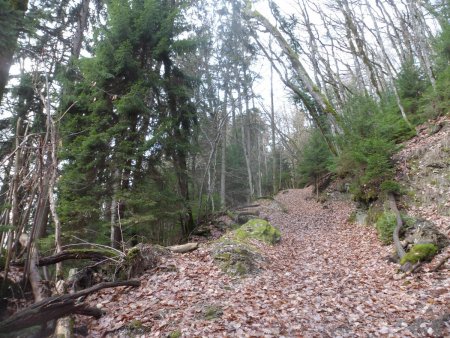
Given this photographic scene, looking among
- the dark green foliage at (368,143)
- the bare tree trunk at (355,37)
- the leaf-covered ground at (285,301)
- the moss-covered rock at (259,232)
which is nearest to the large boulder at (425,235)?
the leaf-covered ground at (285,301)

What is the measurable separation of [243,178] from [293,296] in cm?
2267

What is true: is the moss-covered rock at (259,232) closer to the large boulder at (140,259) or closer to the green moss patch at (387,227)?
the large boulder at (140,259)

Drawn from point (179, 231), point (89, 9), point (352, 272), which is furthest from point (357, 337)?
point (89, 9)

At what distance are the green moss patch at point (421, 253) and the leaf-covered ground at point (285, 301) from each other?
42 centimetres

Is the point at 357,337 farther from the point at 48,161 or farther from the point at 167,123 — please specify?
the point at 167,123

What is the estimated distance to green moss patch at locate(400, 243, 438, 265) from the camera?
6508mm

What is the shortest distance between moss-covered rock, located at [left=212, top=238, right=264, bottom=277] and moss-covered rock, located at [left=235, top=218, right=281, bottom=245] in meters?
1.34

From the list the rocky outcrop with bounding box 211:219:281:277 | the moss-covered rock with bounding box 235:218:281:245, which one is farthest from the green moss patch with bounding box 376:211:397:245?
the rocky outcrop with bounding box 211:219:281:277

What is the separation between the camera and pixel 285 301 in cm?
554

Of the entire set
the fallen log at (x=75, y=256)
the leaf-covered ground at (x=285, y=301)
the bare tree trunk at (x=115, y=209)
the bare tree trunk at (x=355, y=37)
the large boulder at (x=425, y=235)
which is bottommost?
the leaf-covered ground at (x=285, y=301)

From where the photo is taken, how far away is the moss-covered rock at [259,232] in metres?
9.55

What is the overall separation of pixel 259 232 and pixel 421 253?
14.7 ft

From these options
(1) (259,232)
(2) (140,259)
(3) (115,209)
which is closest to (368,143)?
(1) (259,232)

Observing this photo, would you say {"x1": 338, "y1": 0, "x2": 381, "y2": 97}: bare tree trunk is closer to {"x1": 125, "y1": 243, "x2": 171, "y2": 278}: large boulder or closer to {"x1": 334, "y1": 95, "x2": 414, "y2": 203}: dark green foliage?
{"x1": 334, "y1": 95, "x2": 414, "y2": 203}: dark green foliage
